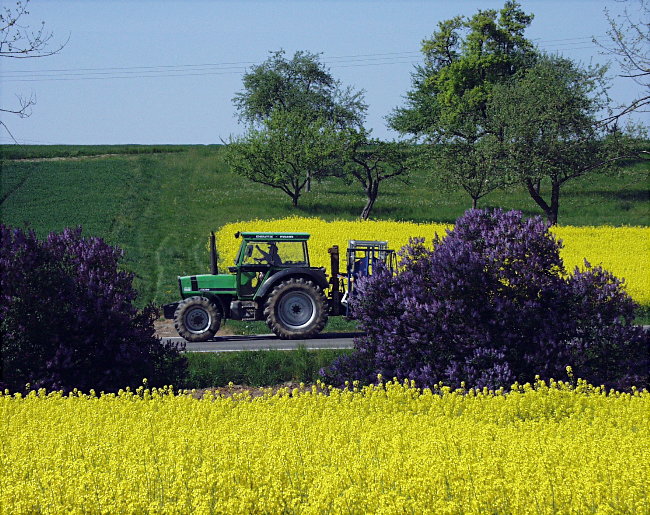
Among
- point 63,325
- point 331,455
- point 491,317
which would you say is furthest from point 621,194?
point 331,455

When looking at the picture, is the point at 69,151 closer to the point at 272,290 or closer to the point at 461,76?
the point at 461,76

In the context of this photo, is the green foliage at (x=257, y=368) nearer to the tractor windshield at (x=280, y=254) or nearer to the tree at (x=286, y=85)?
the tractor windshield at (x=280, y=254)

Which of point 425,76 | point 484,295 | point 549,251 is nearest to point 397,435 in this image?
point 484,295

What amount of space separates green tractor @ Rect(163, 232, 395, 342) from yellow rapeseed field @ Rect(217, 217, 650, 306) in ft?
28.3

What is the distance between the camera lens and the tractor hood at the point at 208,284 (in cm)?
1752

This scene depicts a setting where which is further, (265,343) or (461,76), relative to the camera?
(461,76)

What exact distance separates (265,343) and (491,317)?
6081 millimetres

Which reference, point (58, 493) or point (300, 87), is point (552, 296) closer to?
point (58, 493)

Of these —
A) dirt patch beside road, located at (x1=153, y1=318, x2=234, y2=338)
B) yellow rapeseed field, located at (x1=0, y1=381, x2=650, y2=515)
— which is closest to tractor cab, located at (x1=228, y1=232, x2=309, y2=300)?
dirt patch beside road, located at (x1=153, y1=318, x2=234, y2=338)

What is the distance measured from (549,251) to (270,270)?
21.8 feet

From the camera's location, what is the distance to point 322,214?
43.6 metres

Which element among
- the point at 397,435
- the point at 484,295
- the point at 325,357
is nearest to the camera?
the point at 397,435

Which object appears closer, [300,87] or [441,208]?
[441,208]

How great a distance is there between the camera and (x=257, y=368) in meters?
13.9
